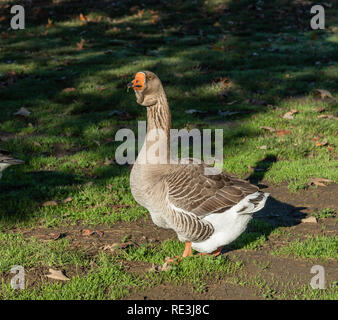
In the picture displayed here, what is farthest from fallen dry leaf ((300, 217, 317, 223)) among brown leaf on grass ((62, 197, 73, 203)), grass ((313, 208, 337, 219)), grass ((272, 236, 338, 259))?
brown leaf on grass ((62, 197, 73, 203))

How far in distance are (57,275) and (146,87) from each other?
7.35 ft

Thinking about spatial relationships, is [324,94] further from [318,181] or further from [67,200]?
[67,200]

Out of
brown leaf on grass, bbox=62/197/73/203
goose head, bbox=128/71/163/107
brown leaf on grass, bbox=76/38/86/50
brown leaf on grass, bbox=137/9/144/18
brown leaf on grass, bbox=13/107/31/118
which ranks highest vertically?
brown leaf on grass, bbox=137/9/144/18

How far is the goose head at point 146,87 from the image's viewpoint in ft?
15.8

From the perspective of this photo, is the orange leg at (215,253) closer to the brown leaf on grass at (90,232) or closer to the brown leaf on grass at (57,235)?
the brown leaf on grass at (90,232)

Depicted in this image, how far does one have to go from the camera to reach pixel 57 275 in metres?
4.94

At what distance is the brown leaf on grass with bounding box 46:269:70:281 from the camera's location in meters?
4.89

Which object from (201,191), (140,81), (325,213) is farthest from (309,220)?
(140,81)

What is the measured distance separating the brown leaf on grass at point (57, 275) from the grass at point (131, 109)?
142 mm

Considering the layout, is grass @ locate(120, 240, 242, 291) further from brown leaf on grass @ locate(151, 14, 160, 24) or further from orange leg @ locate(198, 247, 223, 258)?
brown leaf on grass @ locate(151, 14, 160, 24)

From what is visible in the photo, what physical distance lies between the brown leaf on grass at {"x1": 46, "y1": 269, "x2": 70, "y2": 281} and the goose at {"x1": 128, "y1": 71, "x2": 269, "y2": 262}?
45.6 inches

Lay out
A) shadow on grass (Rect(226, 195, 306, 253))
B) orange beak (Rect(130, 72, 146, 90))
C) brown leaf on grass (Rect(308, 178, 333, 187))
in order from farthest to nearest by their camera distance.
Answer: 1. brown leaf on grass (Rect(308, 178, 333, 187))
2. shadow on grass (Rect(226, 195, 306, 253))
3. orange beak (Rect(130, 72, 146, 90))

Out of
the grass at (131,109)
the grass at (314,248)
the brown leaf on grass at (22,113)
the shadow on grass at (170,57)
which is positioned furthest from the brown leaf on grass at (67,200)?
the brown leaf on grass at (22,113)

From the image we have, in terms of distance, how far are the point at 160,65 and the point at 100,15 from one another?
7.18 metres
